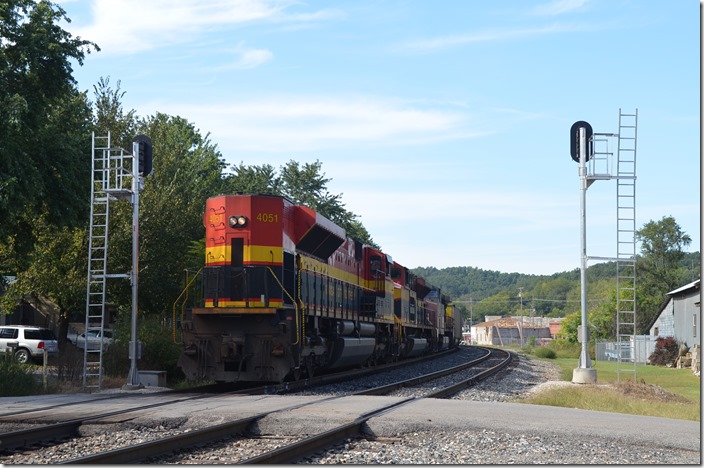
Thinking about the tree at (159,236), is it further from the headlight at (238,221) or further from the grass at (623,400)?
the grass at (623,400)

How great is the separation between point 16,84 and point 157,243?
11.4m

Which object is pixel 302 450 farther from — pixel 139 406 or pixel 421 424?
pixel 139 406

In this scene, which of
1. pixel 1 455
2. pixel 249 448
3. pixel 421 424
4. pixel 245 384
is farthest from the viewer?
pixel 245 384

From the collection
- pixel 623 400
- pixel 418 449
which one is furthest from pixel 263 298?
pixel 418 449

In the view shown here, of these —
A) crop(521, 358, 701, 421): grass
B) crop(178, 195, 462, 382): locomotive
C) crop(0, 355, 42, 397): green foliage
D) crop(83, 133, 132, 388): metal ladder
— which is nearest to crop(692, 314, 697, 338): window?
crop(521, 358, 701, 421): grass

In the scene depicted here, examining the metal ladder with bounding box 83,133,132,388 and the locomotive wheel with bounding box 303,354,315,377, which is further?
the locomotive wheel with bounding box 303,354,315,377

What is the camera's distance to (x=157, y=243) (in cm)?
3581

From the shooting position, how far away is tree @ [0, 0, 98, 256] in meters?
24.0

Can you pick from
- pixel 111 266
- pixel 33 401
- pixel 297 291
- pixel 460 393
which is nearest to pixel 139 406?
pixel 33 401

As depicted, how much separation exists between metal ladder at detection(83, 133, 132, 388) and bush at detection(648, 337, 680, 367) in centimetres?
3304

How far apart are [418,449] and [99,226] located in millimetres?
15533

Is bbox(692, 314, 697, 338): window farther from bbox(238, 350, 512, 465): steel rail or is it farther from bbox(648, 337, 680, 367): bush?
bbox(238, 350, 512, 465): steel rail

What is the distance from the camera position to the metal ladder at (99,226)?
18.7 m

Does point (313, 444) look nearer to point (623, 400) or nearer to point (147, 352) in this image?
point (623, 400)
